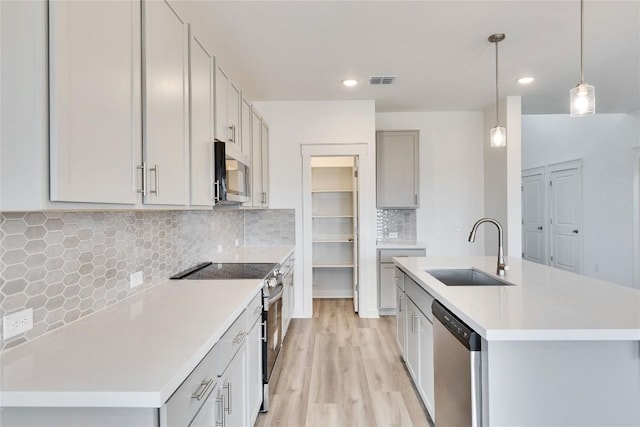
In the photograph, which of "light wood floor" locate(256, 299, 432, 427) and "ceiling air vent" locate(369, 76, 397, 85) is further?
"ceiling air vent" locate(369, 76, 397, 85)

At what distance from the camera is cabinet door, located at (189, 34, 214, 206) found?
1.74m

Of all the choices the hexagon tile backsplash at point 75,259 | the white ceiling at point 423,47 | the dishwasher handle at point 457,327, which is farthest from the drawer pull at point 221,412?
the white ceiling at point 423,47

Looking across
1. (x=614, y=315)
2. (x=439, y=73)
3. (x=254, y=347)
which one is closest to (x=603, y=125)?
(x=439, y=73)

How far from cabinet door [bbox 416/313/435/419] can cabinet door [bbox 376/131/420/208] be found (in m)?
2.40

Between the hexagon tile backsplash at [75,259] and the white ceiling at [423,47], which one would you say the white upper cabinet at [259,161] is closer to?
the white ceiling at [423,47]

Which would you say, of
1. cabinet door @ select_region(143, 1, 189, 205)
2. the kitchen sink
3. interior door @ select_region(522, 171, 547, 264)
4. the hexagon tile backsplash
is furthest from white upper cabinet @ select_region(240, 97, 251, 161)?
interior door @ select_region(522, 171, 547, 264)

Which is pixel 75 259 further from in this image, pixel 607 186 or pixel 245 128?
pixel 607 186

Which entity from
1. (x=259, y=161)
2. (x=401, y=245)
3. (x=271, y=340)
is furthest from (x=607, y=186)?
(x=271, y=340)

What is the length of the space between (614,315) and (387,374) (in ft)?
5.66

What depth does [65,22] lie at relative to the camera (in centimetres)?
90

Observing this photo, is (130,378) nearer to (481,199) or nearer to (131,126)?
(131,126)

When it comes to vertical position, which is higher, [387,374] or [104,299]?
[104,299]

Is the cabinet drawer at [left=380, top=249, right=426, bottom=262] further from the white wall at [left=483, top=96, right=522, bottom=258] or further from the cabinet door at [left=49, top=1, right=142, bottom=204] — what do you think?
the cabinet door at [left=49, top=1, right=142, bottom=204]

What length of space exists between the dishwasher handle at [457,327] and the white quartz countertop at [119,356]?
1018 millimetres
